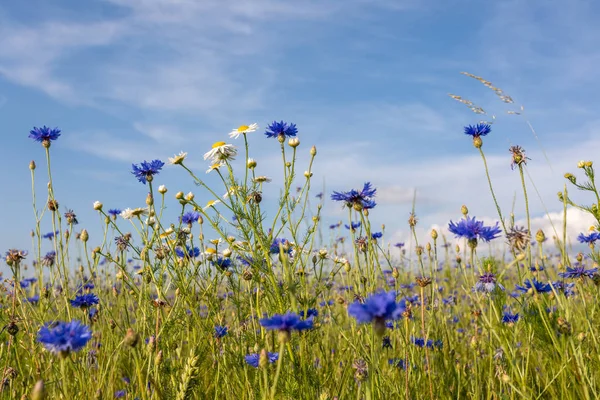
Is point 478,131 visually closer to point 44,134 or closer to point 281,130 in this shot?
point 281,130

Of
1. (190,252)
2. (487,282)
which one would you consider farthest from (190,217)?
(487,282)

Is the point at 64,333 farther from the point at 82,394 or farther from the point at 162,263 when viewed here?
the point at 162,263

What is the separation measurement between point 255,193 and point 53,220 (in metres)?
1.69

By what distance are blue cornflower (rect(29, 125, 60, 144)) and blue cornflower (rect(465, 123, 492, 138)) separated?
9.84ft

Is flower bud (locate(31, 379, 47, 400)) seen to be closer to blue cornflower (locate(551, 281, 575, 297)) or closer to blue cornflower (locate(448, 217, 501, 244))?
blue cornflower (locate(448, 217, 501, 244))

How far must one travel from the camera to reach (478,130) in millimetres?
3176

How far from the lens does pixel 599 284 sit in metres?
2.67

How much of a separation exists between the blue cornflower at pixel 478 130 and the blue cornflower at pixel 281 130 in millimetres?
1094

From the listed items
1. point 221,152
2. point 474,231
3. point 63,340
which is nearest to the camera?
point 63,340

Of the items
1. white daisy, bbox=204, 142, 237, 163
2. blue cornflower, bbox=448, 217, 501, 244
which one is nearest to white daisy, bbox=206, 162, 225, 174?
white daisy, bbox=204, 142, 237, 163

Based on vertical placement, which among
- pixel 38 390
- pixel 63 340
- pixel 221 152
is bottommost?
pixel 38 390

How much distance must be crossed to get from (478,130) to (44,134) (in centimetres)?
313

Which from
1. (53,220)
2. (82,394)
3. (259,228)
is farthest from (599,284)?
(53,220)

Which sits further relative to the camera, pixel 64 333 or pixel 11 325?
pixel 11 325
